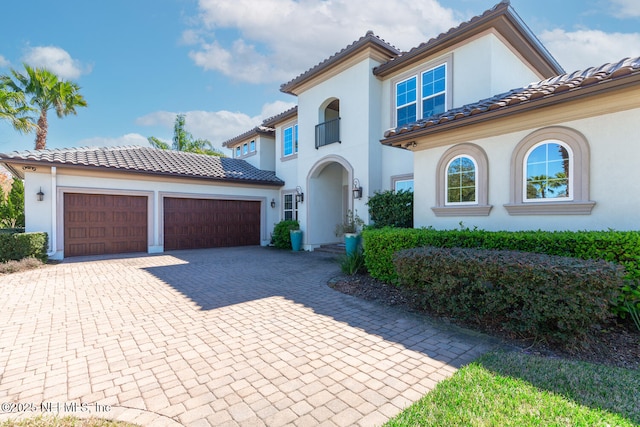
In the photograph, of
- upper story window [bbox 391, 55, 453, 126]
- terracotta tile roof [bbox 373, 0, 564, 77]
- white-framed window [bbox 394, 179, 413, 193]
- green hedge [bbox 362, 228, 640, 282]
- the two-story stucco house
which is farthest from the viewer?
white-framed window [bbox 394, 179, 413, 193]

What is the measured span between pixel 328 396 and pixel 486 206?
597 cm

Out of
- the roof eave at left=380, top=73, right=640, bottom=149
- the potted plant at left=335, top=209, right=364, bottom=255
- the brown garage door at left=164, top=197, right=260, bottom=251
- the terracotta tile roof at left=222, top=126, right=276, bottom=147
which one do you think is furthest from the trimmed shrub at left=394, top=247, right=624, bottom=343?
the terracotta tile roof at left=222, top=126, right=276, bottom=147

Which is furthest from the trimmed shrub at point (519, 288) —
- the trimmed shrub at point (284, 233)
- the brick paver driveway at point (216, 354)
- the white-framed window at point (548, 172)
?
the trimmed shrub at point (284, 233)

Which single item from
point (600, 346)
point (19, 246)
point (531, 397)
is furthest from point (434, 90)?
point (19, 246)

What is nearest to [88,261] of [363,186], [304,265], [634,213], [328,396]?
[304,265]

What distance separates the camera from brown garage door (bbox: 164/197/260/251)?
45.5ft

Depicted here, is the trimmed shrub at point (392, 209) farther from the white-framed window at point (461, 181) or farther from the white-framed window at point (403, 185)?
the white-framed window at point (461, 181)

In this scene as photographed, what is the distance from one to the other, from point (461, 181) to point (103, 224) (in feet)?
45.6

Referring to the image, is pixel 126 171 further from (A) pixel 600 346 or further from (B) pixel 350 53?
(A) pixel 600 346

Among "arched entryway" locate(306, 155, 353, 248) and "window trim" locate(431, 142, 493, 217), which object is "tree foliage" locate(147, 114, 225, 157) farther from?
"window trim" locate(431, 142, 493, 217)

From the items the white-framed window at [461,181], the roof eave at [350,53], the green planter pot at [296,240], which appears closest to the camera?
the white-framed window at [461,181]

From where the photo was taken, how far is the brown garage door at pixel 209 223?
13883 mm

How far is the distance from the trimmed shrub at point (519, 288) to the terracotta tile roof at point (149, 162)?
1189 centimetres

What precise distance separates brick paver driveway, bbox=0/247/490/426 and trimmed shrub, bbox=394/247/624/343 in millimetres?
572
